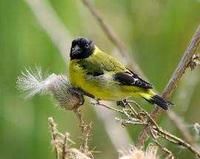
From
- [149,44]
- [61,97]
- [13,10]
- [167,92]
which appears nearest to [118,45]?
[167,92]

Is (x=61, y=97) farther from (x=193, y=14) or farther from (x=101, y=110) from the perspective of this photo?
(x=193, y=14)

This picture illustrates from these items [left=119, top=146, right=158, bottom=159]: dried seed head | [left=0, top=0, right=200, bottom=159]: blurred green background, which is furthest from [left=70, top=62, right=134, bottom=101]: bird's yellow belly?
[left=119, top=146, right=158, bottom=159]: dried seed head

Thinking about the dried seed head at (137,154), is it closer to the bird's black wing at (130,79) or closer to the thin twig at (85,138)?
the thin twig at (85,138)

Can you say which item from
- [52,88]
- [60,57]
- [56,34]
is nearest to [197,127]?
[52,88]

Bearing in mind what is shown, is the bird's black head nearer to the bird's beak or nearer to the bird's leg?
the bird's beak

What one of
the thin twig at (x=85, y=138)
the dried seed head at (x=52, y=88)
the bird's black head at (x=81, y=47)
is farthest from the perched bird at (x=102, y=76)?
the thin twig at (x=85, y=138)

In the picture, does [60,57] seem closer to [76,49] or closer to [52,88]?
[76,49]
